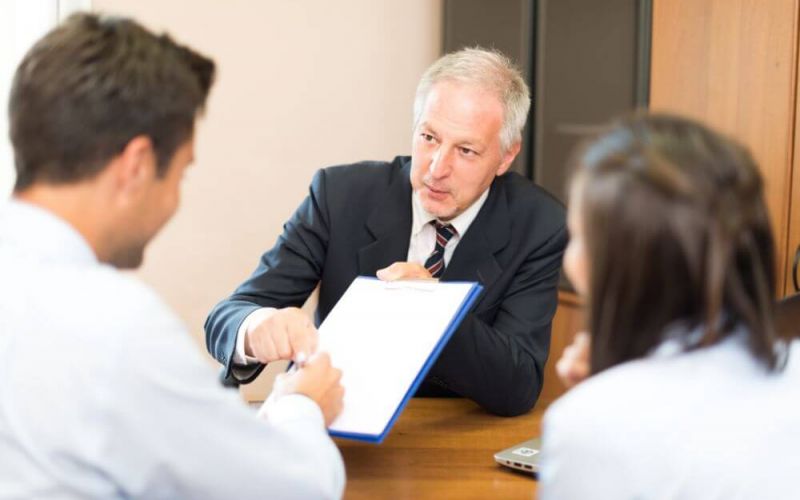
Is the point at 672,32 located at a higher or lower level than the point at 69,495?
higher

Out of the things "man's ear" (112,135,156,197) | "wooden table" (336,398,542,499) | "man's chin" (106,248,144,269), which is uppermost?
"man's ear" (112,135,156,197)

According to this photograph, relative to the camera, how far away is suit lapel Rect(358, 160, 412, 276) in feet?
7.27

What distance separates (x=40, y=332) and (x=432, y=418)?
0.96 m

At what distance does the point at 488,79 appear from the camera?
218 cm

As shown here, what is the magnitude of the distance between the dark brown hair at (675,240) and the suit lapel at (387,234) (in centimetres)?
119

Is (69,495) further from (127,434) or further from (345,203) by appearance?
(345,203)

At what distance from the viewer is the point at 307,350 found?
1.65 metres

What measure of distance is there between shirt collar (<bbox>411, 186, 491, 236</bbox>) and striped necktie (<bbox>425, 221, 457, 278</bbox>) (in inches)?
0.6

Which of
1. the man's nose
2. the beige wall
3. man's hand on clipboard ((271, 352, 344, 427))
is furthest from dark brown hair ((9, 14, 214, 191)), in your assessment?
the beige wall

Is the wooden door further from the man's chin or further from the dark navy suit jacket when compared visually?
the man's chin

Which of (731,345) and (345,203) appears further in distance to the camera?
(345,203)

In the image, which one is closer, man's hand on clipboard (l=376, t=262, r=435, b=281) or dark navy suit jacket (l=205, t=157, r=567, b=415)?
man's hand on clipboard (l=376, t=262, r=435, b=281)

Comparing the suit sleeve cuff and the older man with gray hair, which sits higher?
the older man with gray hair

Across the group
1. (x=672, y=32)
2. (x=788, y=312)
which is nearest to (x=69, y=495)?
(x=788, y=312)
